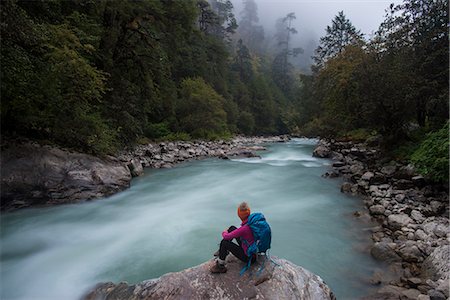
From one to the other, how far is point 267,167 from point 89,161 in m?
10.8

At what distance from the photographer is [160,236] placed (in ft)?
25.3

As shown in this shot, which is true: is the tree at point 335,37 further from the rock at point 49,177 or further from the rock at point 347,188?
the rock at point 49,177

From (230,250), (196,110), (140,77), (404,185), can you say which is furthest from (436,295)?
(196,110)

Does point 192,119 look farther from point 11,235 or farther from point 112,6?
point 11,235

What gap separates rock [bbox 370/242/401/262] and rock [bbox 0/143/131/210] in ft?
28.3

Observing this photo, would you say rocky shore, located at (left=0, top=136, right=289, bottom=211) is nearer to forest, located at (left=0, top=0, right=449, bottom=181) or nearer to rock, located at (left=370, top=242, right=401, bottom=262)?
forest, located at (left=0, top=0, right=449, bottom=181)

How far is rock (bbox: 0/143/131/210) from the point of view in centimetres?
862

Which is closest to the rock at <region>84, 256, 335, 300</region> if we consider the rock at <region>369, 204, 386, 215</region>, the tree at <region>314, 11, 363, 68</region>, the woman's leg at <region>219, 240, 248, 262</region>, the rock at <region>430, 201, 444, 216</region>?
the woman's leg at <region>219, 240, 248, 262</region>

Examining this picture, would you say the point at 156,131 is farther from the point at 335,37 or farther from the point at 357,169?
the point at 335,37

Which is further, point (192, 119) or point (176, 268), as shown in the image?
point (192, 119)

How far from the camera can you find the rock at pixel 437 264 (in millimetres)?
5172

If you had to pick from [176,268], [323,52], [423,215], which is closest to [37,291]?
[176,268]

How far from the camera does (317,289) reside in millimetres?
3982

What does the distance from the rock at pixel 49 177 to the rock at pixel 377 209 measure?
884 centimetres
